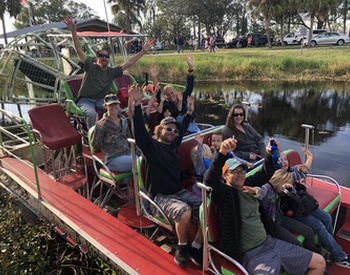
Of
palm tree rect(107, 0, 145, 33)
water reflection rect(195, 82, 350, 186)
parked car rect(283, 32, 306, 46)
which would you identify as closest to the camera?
water reflection rect(195, 82, 350, 186)

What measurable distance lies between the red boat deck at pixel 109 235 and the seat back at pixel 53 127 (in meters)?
0.57

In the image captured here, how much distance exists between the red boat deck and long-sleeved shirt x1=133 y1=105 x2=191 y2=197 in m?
0.54

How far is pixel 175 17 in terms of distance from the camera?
148 feet

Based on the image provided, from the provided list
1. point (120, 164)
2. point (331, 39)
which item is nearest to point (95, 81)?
point (120, 164)

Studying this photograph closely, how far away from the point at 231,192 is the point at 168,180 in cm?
81

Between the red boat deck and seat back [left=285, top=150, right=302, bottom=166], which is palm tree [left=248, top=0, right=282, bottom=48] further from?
the red boat deck

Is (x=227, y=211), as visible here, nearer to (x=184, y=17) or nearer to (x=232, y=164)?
(x=232, y=164)

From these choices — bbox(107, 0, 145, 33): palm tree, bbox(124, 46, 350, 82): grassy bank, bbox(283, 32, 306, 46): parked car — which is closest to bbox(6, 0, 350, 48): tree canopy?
bbox(107, 0, 145, 33): palm tree

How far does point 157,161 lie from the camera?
3096 mm

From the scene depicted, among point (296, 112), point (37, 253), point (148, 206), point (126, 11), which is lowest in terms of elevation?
point (296, 112)

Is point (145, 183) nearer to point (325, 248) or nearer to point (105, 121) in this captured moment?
point (105, 121)

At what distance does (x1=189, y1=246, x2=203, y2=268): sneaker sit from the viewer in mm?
2826

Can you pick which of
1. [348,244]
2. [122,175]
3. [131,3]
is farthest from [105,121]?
[131,3]

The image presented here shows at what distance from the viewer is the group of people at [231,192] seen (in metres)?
2.56
